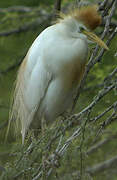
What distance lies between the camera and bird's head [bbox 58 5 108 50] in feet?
9.88

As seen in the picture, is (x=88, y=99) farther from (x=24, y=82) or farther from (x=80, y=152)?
(x=80, y=152)

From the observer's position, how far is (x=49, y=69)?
3137 millimetres

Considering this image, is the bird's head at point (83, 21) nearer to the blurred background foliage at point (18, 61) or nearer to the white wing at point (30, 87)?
the white wing at point (30, 87)

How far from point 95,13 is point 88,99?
2.39ft

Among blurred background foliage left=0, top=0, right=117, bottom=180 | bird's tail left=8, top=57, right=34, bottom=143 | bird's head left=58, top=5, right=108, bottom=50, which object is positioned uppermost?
blurred background foliage left=0, top=0, right=117, bottom=180

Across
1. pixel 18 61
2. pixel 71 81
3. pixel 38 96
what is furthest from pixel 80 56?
pixel 18 61

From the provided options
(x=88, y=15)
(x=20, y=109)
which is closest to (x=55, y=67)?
(x=88, y=15)

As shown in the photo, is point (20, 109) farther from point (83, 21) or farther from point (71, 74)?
point (83, 21)

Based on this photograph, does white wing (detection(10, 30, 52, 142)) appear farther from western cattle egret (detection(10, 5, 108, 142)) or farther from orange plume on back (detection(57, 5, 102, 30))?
orange plume on back (detection(57, 5, 102, 30))

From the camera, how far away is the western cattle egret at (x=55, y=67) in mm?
3043

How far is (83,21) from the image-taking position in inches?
120

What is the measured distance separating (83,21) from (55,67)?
0.35 meters

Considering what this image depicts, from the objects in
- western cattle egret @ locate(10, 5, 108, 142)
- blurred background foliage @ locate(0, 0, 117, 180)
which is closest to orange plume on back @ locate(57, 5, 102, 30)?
western cattle egret @ locate(10, 5, 108, 142)

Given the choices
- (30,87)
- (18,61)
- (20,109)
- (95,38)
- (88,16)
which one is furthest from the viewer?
(18,61)
